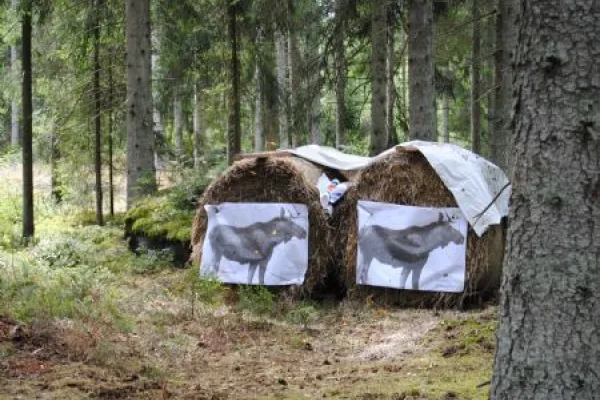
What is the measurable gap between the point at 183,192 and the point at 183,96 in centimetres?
645

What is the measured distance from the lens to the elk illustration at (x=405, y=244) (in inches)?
338

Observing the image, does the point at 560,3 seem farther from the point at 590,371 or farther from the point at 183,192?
the point at 183,192

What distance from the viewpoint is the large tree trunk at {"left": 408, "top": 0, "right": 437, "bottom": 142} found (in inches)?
377

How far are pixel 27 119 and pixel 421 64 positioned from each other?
807 centimetres

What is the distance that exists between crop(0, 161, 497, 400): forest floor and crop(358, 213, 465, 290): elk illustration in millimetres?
608

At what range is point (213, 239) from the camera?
9.44 metres

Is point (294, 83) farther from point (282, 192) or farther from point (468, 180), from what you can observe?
point (468, 180)

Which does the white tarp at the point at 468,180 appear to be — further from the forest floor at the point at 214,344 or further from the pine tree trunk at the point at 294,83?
the pine tree trunk at the point at 294,83

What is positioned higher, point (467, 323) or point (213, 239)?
point (213, 239)

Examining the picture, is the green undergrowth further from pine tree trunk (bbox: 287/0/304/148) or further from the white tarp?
the white tarp

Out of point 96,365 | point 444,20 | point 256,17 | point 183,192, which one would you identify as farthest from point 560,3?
point 444,20

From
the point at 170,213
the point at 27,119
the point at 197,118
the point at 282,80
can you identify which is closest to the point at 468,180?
the point at 170,213

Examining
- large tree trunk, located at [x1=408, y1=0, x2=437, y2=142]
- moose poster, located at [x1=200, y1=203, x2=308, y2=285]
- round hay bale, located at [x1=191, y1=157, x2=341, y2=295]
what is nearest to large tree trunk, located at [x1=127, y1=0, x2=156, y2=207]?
round hay bale, located at [x1=191, y1=157, x2=341, y2=295]

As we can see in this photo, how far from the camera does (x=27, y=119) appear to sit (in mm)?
13508
